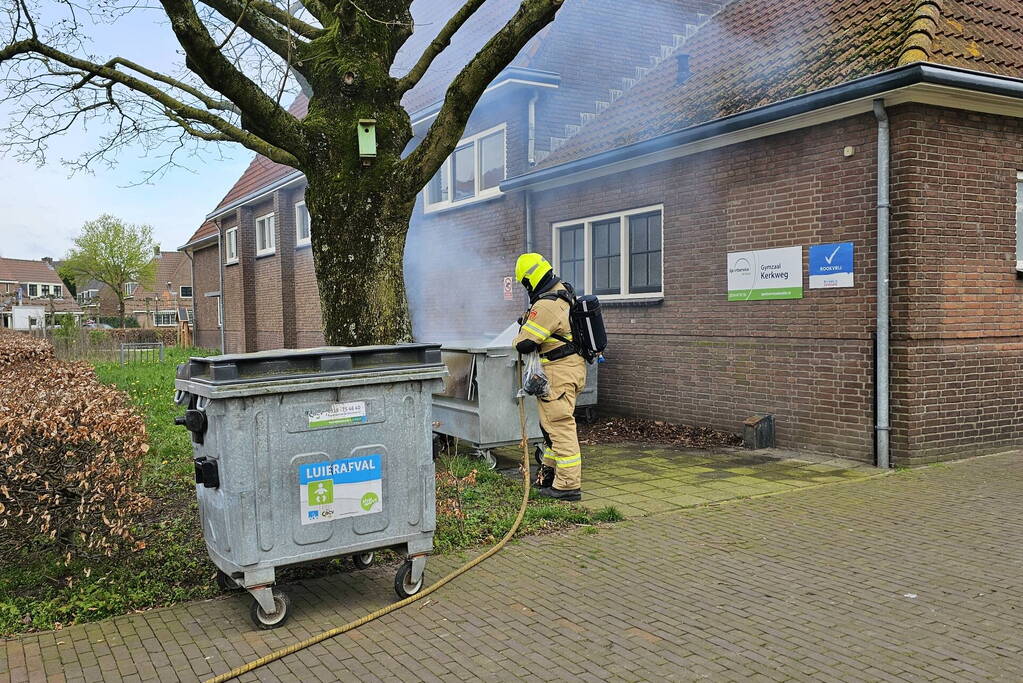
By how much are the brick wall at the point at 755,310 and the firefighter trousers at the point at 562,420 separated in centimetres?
307

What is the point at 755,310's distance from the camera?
911cm

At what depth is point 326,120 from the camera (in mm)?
6664

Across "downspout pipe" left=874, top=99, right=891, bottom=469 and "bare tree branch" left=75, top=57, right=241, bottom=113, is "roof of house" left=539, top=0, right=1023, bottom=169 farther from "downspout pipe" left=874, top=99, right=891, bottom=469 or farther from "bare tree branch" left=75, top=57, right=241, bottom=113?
"bare tree branch" left=75, top=57, right=241, bottom=113

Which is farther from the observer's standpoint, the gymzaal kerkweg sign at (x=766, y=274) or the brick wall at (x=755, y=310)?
the gymzaal kerkweg sign at (x=766, y=274)

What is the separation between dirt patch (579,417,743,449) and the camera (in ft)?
30.7

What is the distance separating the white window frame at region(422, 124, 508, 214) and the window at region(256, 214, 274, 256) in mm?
9273

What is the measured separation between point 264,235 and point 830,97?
19.7 metres

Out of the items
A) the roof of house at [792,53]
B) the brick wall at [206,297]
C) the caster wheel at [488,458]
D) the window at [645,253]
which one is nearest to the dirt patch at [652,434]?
the window at [645,253]

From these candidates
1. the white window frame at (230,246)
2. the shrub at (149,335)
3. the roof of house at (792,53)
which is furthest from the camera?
the shrub at (149,335)

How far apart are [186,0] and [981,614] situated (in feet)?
20.2

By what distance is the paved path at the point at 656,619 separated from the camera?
356 centimetres

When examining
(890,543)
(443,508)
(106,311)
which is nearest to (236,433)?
(443,508)

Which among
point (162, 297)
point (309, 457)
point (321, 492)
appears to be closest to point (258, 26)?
point (309, 457)

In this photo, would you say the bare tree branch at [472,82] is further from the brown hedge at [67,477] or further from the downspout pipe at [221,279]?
the downspout pipe at [221,279]
